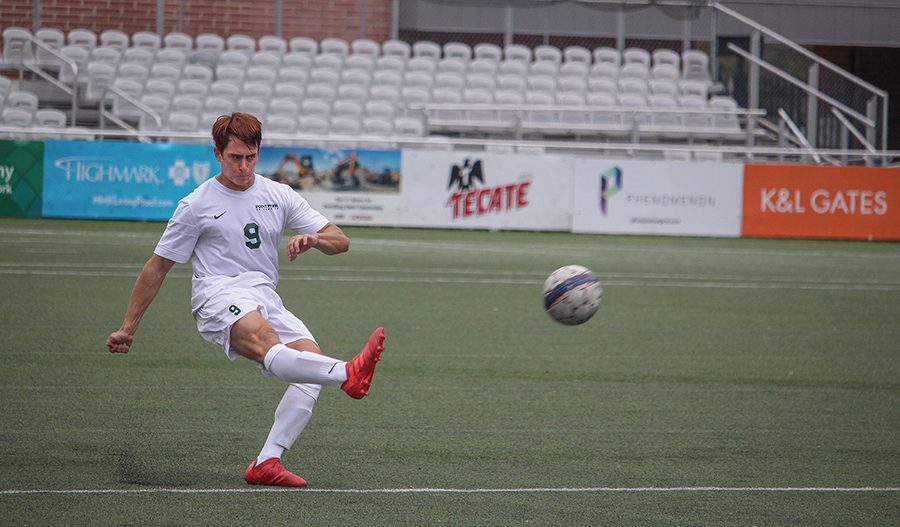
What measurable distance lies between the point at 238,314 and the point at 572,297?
7.99 feet

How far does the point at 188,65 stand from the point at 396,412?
24.1 meters

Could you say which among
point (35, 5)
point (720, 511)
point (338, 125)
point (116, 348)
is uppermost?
point (35, 5)

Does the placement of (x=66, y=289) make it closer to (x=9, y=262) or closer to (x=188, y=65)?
(x=9, y=262)

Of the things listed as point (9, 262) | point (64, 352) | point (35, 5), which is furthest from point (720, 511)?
point (35, 5)

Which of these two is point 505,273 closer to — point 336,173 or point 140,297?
point 336,173

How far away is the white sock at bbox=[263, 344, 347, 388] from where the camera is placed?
18.5ft

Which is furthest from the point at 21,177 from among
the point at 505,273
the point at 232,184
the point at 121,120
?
the point at 232,184

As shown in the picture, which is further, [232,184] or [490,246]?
[490,246]

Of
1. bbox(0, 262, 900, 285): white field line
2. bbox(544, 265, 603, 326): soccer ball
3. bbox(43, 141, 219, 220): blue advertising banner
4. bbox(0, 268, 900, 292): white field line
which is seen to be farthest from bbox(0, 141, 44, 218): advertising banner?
bbox(544, 265, 603, 326): soccer ball

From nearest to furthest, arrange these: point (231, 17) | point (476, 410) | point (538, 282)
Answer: point (476, 410)
point (538, 282)
point (231, 17)

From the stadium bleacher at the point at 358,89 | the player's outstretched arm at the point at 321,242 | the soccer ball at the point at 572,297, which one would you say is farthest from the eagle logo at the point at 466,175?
the player's outstretched arm at the point at 321,242

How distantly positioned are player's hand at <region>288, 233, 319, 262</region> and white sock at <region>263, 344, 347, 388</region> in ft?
1.47

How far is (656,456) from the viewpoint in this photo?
22.2 feet

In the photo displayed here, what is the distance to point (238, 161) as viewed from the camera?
575 centimetres
